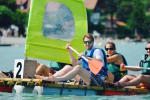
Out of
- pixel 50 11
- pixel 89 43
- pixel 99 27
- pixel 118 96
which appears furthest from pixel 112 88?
pixel 99 27

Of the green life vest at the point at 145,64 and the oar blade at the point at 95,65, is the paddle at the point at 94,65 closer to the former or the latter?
the oar blade at the point at 95,65

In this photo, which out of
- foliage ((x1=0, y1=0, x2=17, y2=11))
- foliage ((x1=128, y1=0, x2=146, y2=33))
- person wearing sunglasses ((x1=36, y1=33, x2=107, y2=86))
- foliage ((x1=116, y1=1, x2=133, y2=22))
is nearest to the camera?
person wearing sunglasses ((x1=36, y1=33, x2=107, y2=86))

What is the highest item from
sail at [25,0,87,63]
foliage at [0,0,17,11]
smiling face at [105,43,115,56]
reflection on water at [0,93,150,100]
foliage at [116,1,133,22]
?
foliage at [116,1,133,22]

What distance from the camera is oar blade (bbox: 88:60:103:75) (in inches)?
549

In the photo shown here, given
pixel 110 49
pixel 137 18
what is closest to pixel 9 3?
pixel 137 18

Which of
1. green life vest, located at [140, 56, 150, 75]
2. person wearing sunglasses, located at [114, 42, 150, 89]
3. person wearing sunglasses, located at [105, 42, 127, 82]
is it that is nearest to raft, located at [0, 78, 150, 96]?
person wearing sunglasses, located at [114, 42, 150, 89]

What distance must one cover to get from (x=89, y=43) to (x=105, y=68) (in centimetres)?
73

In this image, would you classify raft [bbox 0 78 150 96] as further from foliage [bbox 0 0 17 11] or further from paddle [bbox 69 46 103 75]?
foliage [bbox 0 0 17 11]

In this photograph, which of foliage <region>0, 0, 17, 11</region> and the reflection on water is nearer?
the reflection on water

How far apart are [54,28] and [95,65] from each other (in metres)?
1.77

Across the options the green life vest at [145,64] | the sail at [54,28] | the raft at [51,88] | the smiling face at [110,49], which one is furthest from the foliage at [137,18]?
the raft at [51,88]

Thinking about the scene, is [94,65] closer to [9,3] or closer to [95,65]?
[95,65]

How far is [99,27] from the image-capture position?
115438 mm

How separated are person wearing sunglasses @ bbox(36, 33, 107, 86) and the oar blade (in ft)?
0.23
